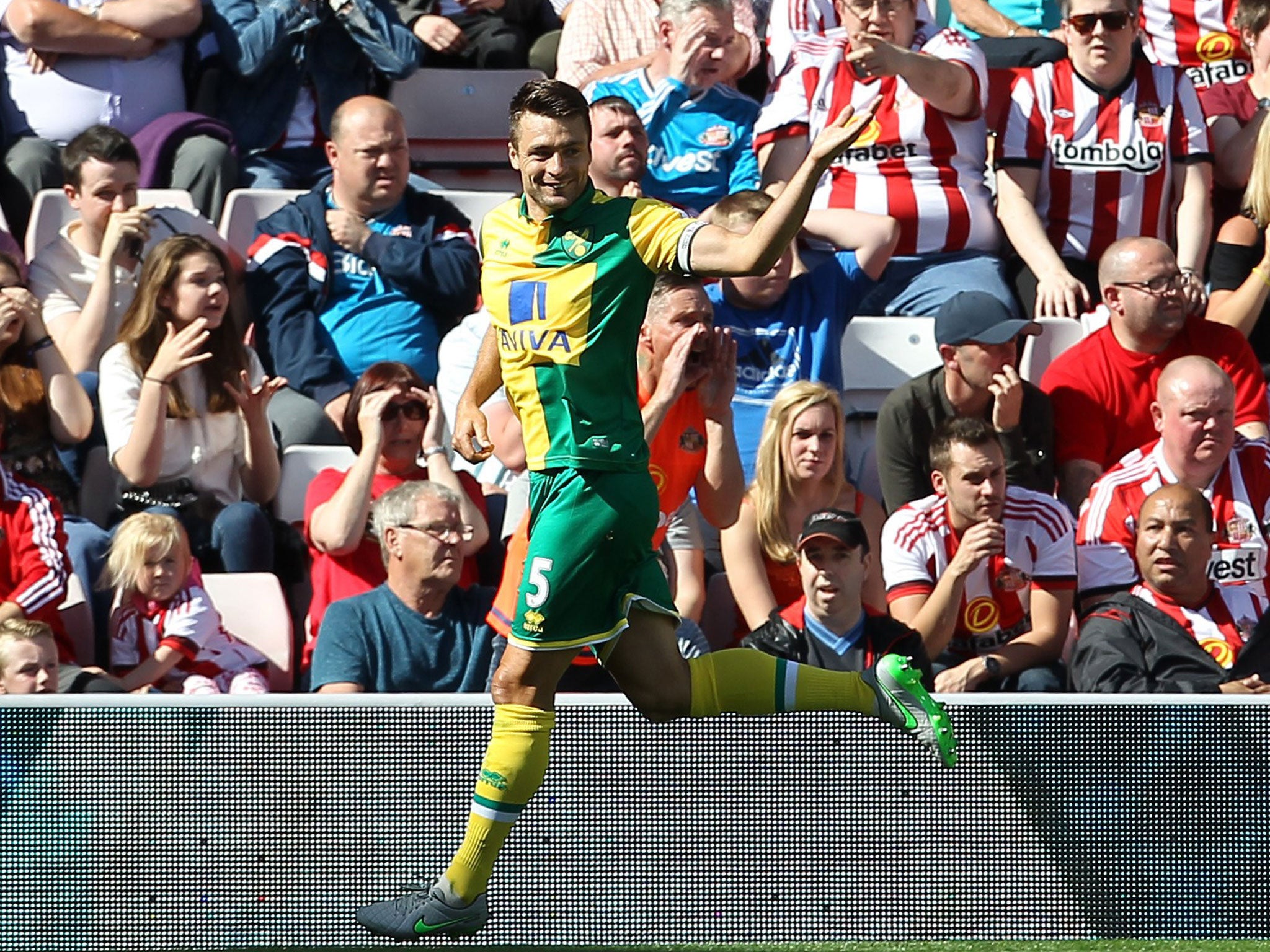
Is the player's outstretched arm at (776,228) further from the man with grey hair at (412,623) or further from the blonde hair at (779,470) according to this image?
the blonde hair at (779,470)

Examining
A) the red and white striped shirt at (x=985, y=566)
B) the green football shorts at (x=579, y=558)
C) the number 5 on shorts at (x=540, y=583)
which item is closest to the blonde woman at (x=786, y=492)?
the red and white striped shirt at (x=985, y=566)

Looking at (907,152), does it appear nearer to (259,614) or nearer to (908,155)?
(908,155)

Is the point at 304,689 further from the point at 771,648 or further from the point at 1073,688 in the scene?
the point at 1073,688

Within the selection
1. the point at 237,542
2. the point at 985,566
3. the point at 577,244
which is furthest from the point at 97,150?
the point at 985,566

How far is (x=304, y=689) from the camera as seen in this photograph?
6.07 metres

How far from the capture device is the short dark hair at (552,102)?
4.02 meters

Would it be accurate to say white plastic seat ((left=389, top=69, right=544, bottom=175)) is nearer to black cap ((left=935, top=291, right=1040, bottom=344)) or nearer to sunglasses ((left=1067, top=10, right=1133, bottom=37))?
sunglasses ((left=1067, top=10, right=1133, bottom=37))

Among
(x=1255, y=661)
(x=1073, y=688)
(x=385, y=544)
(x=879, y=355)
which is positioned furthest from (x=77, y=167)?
(x=1255, y=661)

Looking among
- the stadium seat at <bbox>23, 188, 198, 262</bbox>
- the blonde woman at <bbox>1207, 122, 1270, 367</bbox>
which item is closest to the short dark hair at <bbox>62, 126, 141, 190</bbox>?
the stadium seat at <bbox>23, 188, 198, 262</bbox>

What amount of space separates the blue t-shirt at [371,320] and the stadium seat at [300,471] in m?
0.54

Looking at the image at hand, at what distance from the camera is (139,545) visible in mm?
5848

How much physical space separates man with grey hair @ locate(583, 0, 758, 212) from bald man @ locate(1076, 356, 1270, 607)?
2.04 metres

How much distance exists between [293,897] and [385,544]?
1.48 metres

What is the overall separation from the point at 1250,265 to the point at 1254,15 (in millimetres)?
1259
